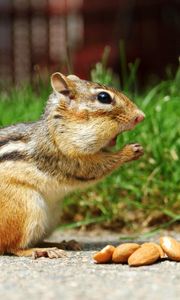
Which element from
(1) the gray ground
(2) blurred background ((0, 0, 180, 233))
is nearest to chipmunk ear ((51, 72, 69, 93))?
(1) the gray ground

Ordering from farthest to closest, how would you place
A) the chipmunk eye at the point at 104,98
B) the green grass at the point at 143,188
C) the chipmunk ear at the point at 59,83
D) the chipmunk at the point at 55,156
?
the green grass at the point at 143,188 → the chipmunk ear at the point at 59,83 → the chipmunk eye at the point at 104,98 → the chipmunk at the point at 55,156

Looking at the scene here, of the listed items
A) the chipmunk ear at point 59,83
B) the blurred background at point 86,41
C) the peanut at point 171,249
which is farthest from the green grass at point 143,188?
the peanut at point 171,249

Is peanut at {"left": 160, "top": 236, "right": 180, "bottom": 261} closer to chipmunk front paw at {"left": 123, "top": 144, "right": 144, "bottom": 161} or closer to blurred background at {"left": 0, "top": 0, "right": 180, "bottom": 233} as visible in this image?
chipmunk front paw at {"left": 123, "top": 144, "right": 144, "bottom": 161}

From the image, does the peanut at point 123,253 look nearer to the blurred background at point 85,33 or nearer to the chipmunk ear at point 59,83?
the chipmunk ear at point 59,83

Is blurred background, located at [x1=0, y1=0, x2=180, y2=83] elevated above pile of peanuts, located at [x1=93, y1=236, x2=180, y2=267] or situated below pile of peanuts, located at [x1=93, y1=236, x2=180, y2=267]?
above

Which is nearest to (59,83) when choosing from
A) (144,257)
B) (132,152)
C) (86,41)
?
(132,152)

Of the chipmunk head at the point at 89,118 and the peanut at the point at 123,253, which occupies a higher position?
the chipmunk head at the point at 89,118

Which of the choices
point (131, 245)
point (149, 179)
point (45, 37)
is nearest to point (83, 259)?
point (131, 245)
